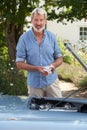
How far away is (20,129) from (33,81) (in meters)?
2.12

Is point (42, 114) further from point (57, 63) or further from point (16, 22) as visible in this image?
point (16, 22)

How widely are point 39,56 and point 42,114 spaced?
1796mm

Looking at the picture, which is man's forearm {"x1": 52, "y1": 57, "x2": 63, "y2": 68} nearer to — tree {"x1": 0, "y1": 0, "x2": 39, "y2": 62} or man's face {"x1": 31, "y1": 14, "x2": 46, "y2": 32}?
man's face {"x1": 31, "y1": 14, "x2": 46, "y2": 32}

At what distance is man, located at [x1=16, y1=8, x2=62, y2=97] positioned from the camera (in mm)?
4922

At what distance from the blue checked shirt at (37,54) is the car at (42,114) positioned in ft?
3.57

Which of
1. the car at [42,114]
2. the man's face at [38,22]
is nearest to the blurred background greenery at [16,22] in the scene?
the man's face at [38,22]

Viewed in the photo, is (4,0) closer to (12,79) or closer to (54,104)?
(12,79)

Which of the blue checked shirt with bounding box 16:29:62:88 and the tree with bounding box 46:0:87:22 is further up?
the tree with bounding box 46:0:87:22

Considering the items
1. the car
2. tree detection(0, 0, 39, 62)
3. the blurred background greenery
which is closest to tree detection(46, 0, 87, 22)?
the blurred background greenery

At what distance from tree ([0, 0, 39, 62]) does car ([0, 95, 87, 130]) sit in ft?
27.9

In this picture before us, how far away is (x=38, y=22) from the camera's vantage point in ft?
16.1

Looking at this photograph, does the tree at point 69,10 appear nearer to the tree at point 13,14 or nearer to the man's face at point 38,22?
the tree at point 13,14

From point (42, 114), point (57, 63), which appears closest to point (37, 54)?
point (57, 63)

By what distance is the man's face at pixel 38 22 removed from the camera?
4898 mm
